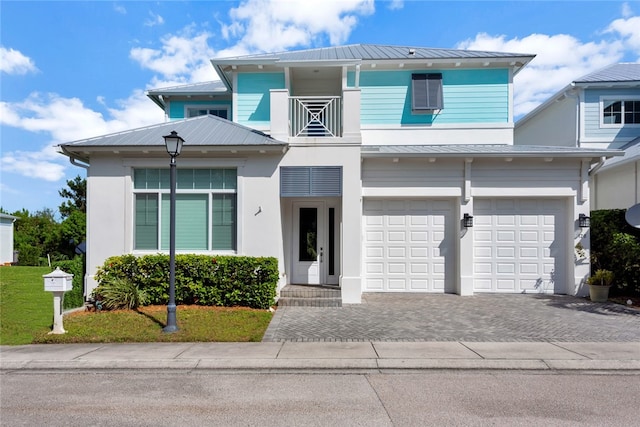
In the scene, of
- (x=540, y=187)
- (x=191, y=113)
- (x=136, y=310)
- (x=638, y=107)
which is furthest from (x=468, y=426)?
(x=638, y=107)

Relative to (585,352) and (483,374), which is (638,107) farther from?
(483,374)

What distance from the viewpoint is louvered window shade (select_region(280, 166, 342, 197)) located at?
32.2ft

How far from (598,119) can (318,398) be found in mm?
16794

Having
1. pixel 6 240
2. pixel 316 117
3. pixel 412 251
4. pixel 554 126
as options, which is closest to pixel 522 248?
pixel 412 251

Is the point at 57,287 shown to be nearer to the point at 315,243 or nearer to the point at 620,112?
the point at 315,243

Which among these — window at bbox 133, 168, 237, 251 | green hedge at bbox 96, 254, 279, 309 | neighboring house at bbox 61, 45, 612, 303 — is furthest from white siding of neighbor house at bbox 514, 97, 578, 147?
window at bbox 133, 168, 237, 251

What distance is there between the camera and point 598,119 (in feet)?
49.7

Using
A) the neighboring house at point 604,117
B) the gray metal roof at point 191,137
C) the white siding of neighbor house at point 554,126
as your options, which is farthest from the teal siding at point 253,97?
the white siding of neighbor house at point 554,126

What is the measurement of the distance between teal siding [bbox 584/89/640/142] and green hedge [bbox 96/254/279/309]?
14468mm

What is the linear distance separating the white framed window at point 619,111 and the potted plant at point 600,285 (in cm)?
833

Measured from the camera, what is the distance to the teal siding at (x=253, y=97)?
1286cm

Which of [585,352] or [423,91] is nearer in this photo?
[585,352]

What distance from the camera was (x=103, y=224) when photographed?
9773mm

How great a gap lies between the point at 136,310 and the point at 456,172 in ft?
30.3
